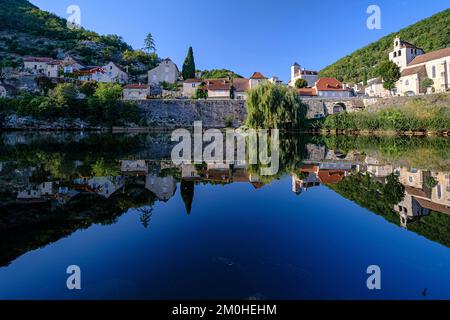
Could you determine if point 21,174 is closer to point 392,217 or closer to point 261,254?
point 261,254

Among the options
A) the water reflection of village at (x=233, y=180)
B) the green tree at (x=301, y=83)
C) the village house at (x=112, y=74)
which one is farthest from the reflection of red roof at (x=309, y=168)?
the village house at (x=112, y=74)

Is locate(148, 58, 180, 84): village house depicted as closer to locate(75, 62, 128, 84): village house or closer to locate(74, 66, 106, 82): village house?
locate(75, 62, 128, 84): village house

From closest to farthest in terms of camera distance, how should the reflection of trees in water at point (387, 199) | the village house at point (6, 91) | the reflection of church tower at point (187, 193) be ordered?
1. the reflection of trees in water at point (387, 199)
2. the reflection of church tower at point (187, 193)
3. the village house at point (6, 91)

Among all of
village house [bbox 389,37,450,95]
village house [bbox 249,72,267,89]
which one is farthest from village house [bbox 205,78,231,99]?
village house [bbox 389,37,450,95]

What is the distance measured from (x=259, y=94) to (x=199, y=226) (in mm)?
27027

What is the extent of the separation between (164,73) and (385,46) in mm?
92962

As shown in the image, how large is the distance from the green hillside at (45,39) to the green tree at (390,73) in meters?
58.3

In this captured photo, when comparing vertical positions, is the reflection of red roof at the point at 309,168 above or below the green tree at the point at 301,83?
below

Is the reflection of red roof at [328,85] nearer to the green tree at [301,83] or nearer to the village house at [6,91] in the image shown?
the green tree at [301,83]

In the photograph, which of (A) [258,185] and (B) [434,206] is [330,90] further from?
(B) [434,206]

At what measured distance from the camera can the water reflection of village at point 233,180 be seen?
799cm

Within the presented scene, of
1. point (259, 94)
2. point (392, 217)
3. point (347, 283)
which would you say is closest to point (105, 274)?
point (347, 283)

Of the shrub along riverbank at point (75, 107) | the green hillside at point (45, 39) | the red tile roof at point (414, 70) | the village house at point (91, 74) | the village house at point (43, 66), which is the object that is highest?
the green hillside at point (45, 39)

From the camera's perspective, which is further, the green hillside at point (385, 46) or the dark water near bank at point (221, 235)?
the green hillside at point (385, 46)
